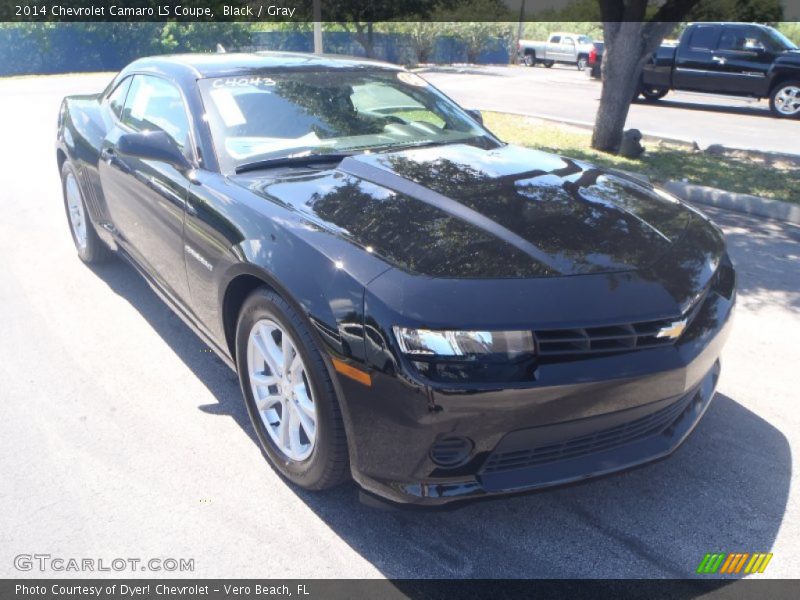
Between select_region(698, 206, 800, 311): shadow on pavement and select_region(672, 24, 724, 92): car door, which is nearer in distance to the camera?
select_region(698, 206, 800, 311): shadow on pavement

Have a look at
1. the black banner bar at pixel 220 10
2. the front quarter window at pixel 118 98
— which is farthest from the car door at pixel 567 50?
the front quarter window at pixel 118 98

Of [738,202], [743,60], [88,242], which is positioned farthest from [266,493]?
[743,60]

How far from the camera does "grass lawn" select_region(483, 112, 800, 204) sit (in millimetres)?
7852

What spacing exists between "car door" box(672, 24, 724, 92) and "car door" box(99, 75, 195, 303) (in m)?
15.0

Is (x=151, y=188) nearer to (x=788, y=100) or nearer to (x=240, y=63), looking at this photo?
(x=240, y=63)

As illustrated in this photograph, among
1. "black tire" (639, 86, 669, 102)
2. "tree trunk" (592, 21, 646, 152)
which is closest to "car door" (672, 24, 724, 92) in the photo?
"black tire" (639, 86, 669, 102)

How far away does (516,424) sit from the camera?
2.25 meters

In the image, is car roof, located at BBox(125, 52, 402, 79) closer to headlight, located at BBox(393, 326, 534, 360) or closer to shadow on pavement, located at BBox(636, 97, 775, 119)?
headlight, located at BBox(393, 326, 534, 360)

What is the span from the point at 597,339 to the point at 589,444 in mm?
383

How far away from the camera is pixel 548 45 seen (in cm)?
3750

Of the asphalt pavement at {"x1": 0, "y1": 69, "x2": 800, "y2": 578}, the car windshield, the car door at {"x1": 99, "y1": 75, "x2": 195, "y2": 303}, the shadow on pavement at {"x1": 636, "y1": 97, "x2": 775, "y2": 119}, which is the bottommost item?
the shadow on pavement at {"x1": 636, "y1": 97, "x2": 775, "y2": 119}

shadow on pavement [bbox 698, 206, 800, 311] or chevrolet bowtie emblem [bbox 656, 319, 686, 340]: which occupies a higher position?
chevrolet bowtie emblem [bbox 656, 319, 686, 340]

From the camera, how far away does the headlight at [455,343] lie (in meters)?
2.23

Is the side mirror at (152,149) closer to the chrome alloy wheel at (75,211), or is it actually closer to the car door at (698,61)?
the chrome alloy wheel at (75,211)
